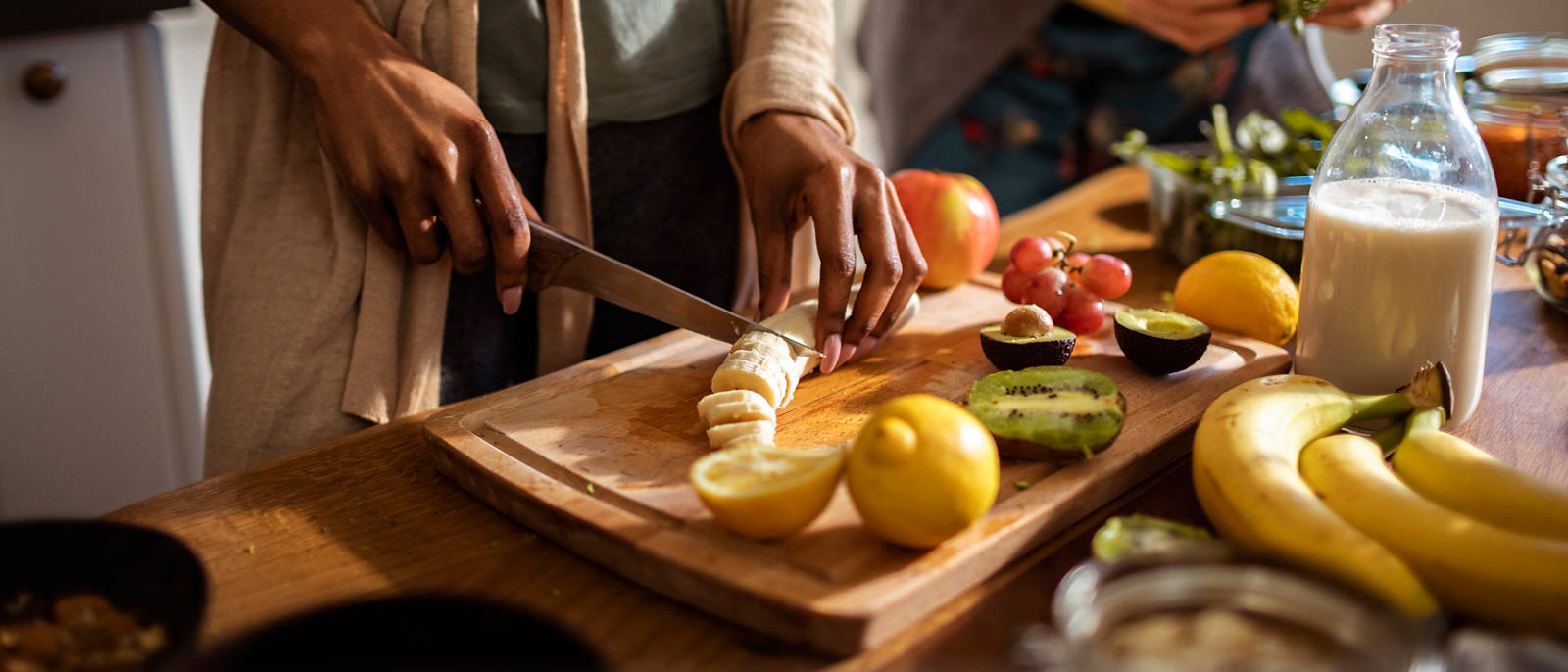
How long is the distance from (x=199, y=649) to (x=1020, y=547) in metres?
0.68

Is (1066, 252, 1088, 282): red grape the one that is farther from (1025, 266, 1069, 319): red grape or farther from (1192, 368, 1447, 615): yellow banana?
(1192, 368, 1447, 615): yellow banana

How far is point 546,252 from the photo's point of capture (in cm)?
137

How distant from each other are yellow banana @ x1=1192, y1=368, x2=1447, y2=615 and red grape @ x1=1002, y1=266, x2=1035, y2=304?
49 cm

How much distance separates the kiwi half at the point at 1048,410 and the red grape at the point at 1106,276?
407 mm

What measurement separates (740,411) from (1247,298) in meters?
0.74

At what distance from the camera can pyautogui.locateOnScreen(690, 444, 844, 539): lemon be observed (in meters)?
0.94

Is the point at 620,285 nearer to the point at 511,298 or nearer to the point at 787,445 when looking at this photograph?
Answer: the point at 511,298

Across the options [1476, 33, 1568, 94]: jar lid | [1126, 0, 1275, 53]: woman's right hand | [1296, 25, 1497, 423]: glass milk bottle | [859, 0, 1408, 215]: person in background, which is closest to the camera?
[1296, 25, 1497, 423]: glass milk bottle

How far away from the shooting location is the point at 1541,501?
904 mm

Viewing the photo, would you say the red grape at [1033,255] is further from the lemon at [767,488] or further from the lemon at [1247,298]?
the lemon at [767,488]

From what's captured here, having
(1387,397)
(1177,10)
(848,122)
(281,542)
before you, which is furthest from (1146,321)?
(281,542)

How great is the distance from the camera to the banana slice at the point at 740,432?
1172 millimetres

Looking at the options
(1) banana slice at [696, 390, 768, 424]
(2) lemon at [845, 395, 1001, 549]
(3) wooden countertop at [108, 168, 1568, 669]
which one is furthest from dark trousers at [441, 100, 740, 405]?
(2) lemon at [845, 395, 1001, 549]

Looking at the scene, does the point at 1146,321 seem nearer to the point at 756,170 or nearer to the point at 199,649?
the point at 756,170
